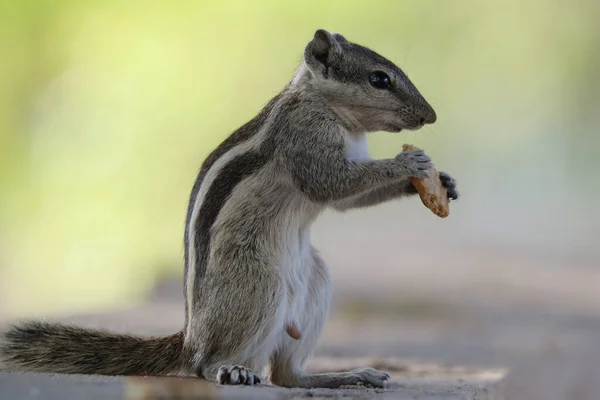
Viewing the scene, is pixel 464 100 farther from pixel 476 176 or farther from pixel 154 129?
pixel 154 129

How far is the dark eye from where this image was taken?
277 centimetres

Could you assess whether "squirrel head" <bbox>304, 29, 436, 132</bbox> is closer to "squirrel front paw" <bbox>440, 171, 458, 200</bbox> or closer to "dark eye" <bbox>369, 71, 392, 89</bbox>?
"dark eye" <bbox>369, 71, 392, 89</bbox>

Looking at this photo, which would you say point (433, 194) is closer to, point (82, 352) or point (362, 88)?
point (362, 88)

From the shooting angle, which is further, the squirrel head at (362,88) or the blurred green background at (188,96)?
the blurred green background at (188,96)

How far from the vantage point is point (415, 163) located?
2699mm

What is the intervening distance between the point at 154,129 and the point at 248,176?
3474 millimetres

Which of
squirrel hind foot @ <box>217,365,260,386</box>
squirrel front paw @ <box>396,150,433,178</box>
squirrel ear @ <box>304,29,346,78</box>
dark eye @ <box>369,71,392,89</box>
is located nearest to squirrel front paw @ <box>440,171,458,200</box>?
squirrel front paw @ <box>396,150,433,178</box>

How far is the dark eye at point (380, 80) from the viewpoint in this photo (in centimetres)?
277

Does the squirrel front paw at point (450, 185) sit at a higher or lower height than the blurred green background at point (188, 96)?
lower

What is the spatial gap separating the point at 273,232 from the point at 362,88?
55 cm

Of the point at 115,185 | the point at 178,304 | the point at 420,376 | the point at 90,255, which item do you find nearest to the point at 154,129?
the point at 115,185

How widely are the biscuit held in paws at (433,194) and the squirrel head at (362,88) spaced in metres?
0.19

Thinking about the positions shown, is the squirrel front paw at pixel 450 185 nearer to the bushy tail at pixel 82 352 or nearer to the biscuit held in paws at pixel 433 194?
the biscuit held in paws at pixel 433 194

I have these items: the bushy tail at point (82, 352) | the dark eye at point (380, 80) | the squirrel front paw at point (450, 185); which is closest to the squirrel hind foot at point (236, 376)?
the bushy tail at point (82, 352)
